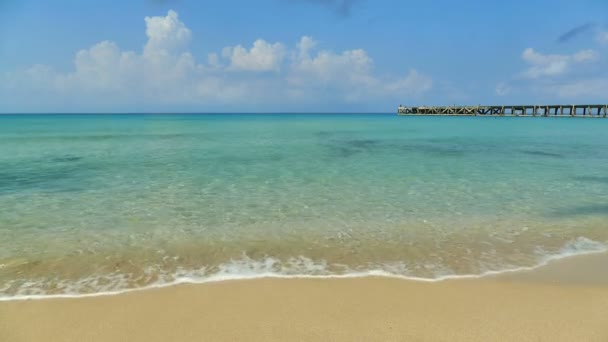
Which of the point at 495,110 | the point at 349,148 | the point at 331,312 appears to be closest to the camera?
the point at 331,312

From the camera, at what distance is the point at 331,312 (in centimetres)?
409

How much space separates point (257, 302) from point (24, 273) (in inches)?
140

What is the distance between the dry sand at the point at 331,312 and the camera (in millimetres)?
3693

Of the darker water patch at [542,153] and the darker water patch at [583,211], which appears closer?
the darker water patch at [583,211]

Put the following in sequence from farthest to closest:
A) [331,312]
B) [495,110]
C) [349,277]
Result: [495,110], [349,277], [331,312]

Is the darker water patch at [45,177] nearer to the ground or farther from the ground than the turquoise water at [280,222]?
farther from the ground

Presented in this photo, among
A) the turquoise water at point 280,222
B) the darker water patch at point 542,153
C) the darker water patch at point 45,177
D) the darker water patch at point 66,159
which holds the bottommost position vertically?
the turquoise water at point 280,222

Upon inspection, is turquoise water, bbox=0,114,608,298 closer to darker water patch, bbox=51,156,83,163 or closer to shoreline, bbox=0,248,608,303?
shoreline, bbox=0,248,608,303

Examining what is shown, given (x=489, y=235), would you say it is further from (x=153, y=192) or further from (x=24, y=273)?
(x=153, y=192)

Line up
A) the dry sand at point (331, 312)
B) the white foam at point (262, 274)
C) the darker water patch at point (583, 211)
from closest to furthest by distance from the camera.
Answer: the dry sand at point (331, 312), the white foam at point (262, 274), the darker water patch at point (583, 211)

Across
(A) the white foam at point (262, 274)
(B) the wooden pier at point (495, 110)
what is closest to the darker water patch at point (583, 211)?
(A) the white foam at point (262, 274)

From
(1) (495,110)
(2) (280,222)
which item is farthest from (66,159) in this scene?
(1) (495,110)

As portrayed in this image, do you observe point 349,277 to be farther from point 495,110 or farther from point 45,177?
point 495,110

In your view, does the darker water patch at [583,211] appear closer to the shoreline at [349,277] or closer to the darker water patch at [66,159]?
the shoreline at [349,277]
